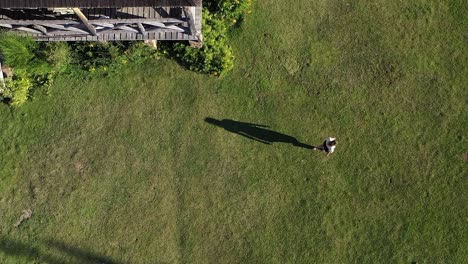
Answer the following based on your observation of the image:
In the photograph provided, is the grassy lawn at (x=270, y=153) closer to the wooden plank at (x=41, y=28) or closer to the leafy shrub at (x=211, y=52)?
the leafy shrub at (x=211, y=52)

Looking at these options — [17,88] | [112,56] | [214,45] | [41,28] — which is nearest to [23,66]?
[17,88]

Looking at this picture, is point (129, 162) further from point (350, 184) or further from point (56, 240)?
point (350, 184)

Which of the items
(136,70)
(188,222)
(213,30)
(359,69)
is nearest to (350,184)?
(359,69)

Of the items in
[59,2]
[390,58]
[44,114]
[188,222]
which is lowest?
[188,222]

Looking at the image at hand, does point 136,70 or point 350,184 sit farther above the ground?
point 136,70

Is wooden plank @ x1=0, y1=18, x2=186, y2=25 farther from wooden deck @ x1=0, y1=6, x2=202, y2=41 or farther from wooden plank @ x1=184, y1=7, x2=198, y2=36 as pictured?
wooden plank @ x1=184, y1=7, x2=198, y2=36

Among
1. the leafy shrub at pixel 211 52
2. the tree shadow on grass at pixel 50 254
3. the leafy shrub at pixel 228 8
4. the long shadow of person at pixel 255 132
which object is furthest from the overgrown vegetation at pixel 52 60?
the tree shadow on grass at pixel 50 254

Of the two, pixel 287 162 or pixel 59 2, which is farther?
pixel 287 162
